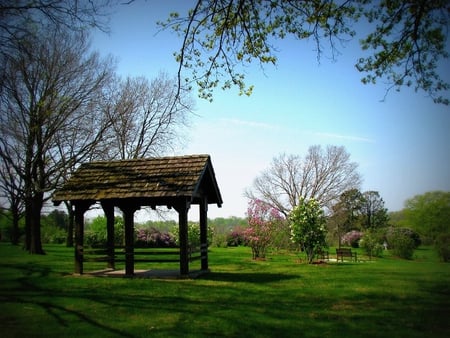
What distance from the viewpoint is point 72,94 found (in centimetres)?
2216

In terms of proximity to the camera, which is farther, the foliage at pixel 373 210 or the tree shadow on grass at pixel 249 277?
the foliage at pixel 373 210

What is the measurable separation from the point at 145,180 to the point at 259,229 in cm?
1238

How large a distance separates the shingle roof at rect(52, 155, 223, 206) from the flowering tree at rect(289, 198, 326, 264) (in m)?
7.78

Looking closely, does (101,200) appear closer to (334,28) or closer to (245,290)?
(245,290)

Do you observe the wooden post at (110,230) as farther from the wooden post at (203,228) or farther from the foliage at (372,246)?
the foliage at (372,246)

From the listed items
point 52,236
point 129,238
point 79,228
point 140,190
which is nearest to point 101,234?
point 52,236

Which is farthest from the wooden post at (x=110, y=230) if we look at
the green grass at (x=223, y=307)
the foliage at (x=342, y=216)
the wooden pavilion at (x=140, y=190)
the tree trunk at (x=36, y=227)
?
the foliage at (x=342, y=216)

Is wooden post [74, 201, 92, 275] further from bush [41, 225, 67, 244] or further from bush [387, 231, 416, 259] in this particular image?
bush [41, 225, 67, 244]

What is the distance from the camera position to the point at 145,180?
46.8 ft

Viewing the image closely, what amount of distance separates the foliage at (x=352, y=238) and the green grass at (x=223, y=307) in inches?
1489

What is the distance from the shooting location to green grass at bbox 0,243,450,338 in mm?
6859

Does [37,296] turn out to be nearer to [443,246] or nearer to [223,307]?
[223,307]

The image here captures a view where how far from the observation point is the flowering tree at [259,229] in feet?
80.9

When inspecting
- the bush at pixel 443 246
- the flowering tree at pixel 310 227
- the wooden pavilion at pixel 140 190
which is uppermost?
the wooden pavilion at pixel 140 190
